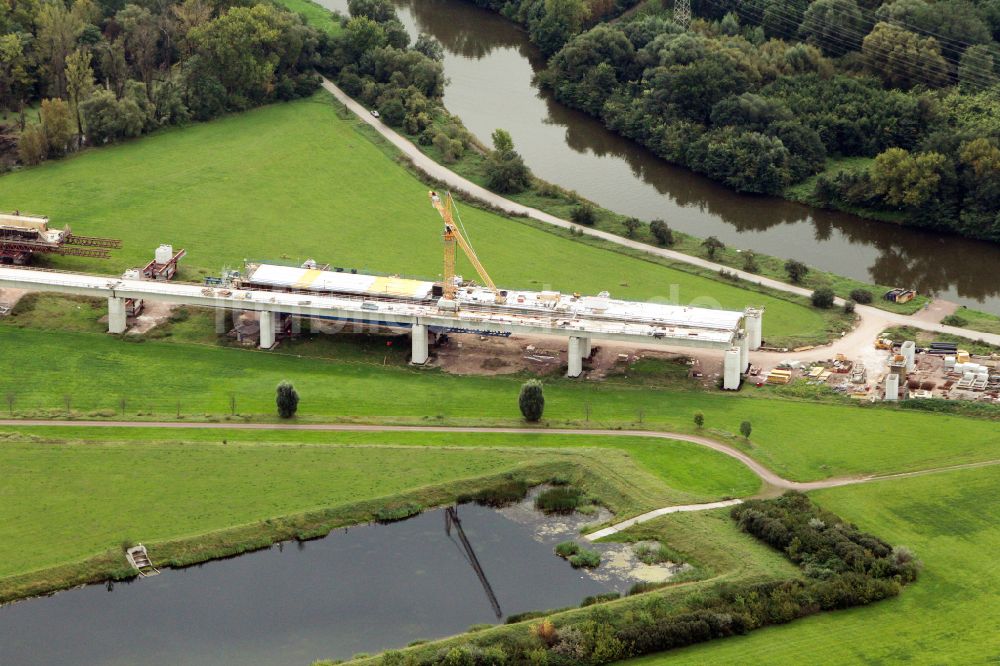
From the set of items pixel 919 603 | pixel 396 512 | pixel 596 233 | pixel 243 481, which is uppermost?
pixel 596 233

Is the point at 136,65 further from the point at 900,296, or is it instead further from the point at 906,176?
the point at 900,296

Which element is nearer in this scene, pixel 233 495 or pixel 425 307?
pixel 233 495

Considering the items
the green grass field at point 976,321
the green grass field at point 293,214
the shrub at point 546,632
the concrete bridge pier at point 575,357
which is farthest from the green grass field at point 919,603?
the green grass field at point 976,321

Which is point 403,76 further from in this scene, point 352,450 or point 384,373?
Result: point 352,450

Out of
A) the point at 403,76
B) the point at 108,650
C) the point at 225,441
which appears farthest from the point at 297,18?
the point at 108,650

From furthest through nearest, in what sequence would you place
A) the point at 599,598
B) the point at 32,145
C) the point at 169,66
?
the point at 169,66, the point at 32,145, the point at 599,598

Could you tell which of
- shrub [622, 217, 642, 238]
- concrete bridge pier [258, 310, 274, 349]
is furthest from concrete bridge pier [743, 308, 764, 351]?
concrete bridge pier [258, 310, 274, 349]

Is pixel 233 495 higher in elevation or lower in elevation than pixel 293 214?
lower

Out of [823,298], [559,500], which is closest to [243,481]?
[559,500]

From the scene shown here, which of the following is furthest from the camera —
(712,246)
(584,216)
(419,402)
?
(584,216)
